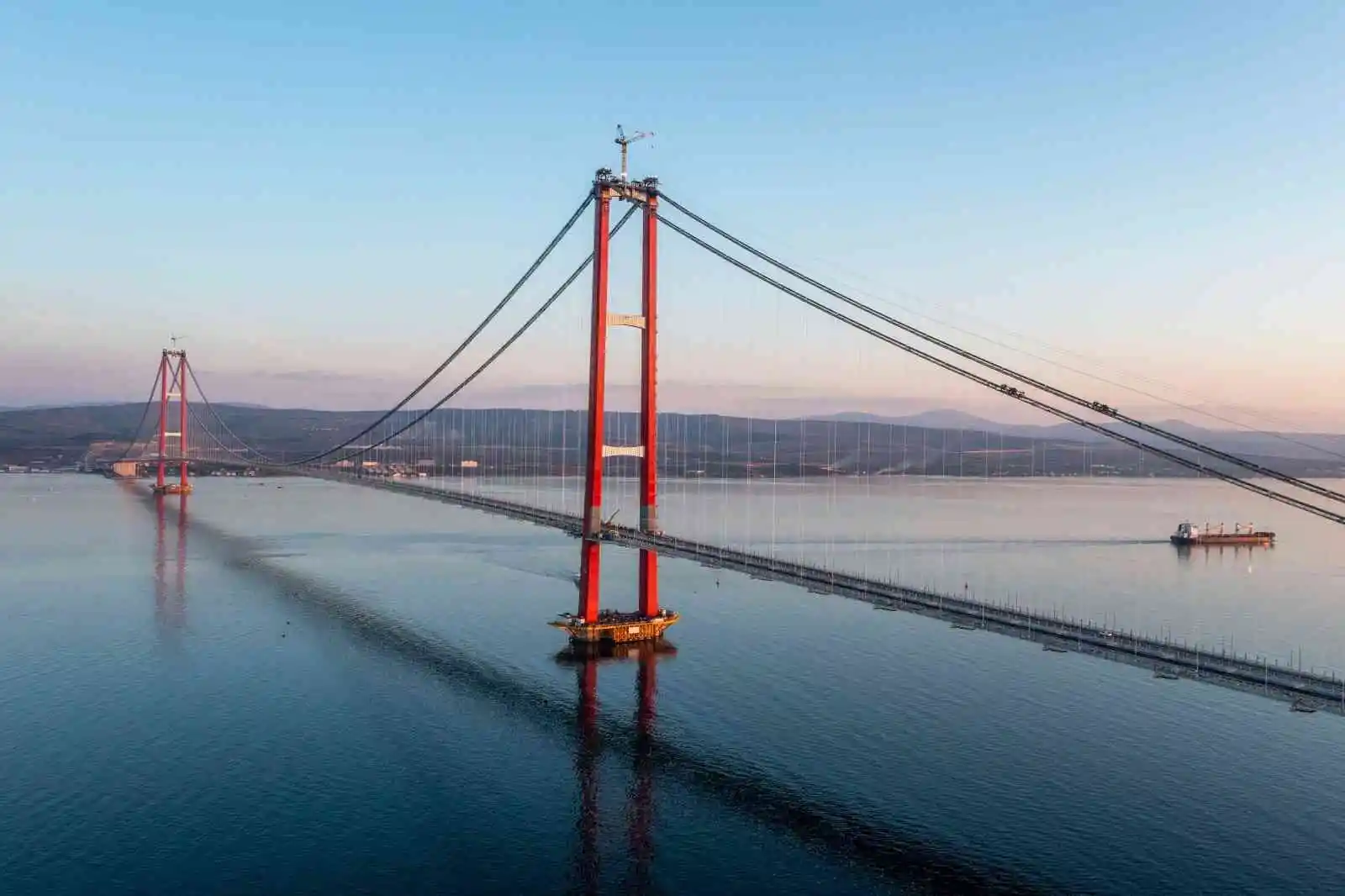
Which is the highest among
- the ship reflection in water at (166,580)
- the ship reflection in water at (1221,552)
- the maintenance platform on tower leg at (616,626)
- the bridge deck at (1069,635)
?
the bridge deck at (1069,635)

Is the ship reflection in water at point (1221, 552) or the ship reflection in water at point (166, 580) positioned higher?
the ship reflection in water at point (1221, 552)

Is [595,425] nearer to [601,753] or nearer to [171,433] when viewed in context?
[601,753]

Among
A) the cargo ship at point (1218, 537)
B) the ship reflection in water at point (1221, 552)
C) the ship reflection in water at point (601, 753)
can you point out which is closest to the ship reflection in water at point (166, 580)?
the ship reflection in water at point (601, 753)

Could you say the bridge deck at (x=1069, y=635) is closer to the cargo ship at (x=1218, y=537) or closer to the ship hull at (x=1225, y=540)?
the ship hull at (x=1225, y=540)

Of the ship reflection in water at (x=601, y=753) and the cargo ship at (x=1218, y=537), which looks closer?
the ship reflection in water at (x=601, y=753)

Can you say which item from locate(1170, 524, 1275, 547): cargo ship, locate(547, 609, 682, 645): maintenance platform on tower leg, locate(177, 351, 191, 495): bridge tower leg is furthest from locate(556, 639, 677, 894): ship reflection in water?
locate(177, 351, 191, 495): bridge tower leg

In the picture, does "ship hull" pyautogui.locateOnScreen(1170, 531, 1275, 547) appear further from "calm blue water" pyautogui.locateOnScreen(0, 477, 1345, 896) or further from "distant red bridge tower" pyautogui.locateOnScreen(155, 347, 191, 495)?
"distant red bridge tower" pyautogui.locateOnScreen(155, 347, 191, 495)

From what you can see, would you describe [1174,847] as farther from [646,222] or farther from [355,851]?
[646,222]

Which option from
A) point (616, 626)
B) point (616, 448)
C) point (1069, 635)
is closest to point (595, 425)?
point (616, 448)
